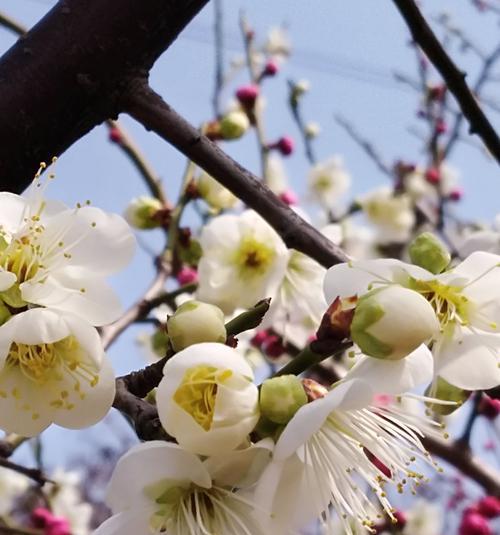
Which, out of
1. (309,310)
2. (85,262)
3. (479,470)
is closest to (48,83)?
(85,262)

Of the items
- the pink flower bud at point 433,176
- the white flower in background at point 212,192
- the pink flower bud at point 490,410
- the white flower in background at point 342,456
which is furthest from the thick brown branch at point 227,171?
the pink flower bud at point 433,176

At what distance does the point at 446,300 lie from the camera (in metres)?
0.83

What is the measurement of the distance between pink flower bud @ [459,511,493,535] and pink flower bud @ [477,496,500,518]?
0.02 metres

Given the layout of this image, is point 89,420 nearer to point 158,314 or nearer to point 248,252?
point 248,252

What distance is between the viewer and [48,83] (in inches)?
32.2

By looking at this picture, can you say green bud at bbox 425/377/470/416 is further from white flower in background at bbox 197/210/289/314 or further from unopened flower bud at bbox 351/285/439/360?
white flower in background at bbox 197/210/289/314

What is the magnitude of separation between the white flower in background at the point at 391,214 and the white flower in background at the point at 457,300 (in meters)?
3.06

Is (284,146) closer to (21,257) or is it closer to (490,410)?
(490,410)

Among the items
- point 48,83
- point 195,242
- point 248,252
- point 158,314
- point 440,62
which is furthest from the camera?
point 158,314

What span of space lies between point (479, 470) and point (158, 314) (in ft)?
3.34

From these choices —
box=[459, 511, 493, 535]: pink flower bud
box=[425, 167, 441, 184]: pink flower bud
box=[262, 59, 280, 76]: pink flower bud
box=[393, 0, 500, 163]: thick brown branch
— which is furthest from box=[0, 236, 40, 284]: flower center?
box=[425, 167, 441, 184]: pink flower bud

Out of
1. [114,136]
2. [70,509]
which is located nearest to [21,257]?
[114,136]

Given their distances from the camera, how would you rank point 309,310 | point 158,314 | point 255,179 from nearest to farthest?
point 255,179, point 309,310, point 158,314

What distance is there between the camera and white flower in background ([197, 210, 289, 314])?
63.4 inches
